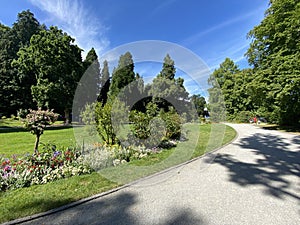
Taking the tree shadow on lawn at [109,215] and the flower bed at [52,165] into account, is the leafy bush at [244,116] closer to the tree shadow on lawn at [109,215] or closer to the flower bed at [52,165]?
the flower bed at [52,165]

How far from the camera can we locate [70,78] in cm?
1822

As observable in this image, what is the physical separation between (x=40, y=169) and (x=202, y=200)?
3.45 meters

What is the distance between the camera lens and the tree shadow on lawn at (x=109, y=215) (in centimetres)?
210

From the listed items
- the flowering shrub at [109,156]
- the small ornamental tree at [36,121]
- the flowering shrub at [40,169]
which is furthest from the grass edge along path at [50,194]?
the small ornamental tree at [36,121]

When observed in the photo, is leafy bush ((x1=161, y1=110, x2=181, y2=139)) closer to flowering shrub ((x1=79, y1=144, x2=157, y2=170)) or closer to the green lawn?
flowering shrub ((x1=79, y1=144, x2=157, y2=170))

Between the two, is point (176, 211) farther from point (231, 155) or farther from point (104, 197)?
point (231, 155)

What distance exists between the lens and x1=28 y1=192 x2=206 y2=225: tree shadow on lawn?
2100 mm

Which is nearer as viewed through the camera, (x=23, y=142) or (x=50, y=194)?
(x=50, y=194)

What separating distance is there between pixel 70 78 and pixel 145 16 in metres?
13.7

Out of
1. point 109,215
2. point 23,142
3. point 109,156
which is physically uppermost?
point 109,156

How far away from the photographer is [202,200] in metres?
2.58

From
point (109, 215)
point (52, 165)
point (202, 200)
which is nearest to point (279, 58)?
point (202, 200)

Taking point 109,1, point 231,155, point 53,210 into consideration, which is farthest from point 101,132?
point 109,1

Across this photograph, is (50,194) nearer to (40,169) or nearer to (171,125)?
(40,169)
